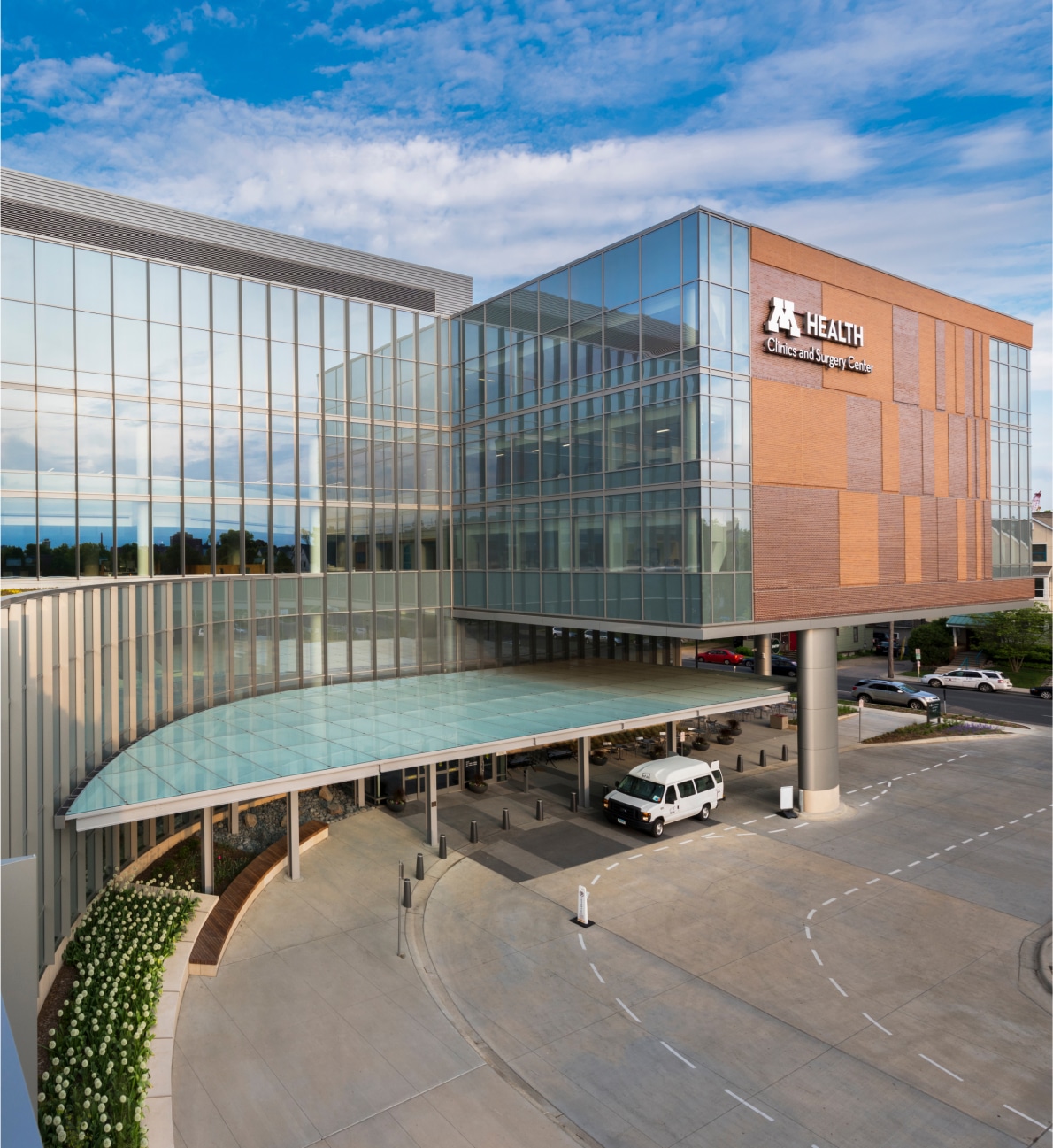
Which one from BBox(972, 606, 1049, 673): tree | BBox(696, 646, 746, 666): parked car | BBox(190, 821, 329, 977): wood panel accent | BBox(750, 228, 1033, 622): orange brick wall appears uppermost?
BBox(750, 228, 1033, 622): orange brick wall

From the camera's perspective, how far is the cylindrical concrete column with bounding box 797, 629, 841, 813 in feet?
83.7

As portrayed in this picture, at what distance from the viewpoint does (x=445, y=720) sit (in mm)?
22750

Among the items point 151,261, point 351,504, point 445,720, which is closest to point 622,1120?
point 445,720

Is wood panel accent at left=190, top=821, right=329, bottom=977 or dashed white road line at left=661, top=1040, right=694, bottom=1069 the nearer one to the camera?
dashed white road line at left=661, top=1040, right=694, bottom=1069

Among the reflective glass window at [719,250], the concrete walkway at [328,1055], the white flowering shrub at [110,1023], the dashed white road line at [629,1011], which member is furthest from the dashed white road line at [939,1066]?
the reflective glass window at [719,250]

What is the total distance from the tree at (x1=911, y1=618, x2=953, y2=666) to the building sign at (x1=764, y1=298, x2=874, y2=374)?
131ft

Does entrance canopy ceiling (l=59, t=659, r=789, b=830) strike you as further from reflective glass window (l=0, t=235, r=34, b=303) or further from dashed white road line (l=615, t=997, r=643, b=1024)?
reflective glass window (l=0, t=235, r=34, b=303)

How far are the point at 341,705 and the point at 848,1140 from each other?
1772 centimetres

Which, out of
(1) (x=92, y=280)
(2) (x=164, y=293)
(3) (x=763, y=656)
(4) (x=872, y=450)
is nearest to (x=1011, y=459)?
(4) (x=872, y=450)

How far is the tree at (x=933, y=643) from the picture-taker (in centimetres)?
6112

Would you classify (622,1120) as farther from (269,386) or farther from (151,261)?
(151,261)

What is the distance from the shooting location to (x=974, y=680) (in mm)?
51906

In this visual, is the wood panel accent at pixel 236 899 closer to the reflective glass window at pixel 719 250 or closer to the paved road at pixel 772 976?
the paved road at pixel 772 976

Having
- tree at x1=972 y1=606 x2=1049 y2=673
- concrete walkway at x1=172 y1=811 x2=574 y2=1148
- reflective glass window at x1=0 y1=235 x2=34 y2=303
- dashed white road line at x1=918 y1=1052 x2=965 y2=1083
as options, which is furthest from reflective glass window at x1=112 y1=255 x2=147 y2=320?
tree at x1=972 y1=606 x2=1049 y2=673
